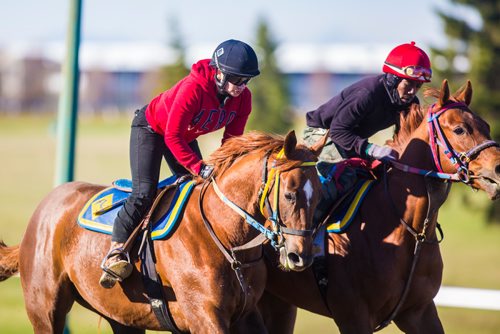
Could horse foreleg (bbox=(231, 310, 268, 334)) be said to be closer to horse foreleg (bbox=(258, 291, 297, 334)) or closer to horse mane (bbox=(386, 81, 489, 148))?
horse foreleg (bbox=(258, 291, 297, 334))

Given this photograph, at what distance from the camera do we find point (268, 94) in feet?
145

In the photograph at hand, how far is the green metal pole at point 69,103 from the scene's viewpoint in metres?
8.39

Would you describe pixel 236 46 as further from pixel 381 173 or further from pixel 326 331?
pixel 326 331

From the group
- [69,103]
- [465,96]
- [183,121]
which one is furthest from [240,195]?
[69,103]

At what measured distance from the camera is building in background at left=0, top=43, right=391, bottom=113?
10471cm

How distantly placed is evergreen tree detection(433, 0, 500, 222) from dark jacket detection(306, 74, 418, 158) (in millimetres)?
15023

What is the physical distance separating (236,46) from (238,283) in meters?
1.62

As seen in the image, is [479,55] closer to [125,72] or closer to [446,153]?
[446,153]

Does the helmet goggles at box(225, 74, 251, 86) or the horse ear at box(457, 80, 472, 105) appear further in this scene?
the horse ear at box(457, 80, 472, 105)

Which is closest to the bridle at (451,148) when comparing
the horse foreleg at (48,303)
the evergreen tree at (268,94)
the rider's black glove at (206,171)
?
the rider's black glove at (206,171)

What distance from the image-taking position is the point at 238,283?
5434 mm

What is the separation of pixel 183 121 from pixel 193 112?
108 millimetres

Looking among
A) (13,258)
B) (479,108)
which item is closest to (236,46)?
(13,258)

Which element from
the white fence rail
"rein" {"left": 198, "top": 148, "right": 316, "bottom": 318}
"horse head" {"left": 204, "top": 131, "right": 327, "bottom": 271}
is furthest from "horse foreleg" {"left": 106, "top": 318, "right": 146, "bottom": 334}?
the white fence rail
